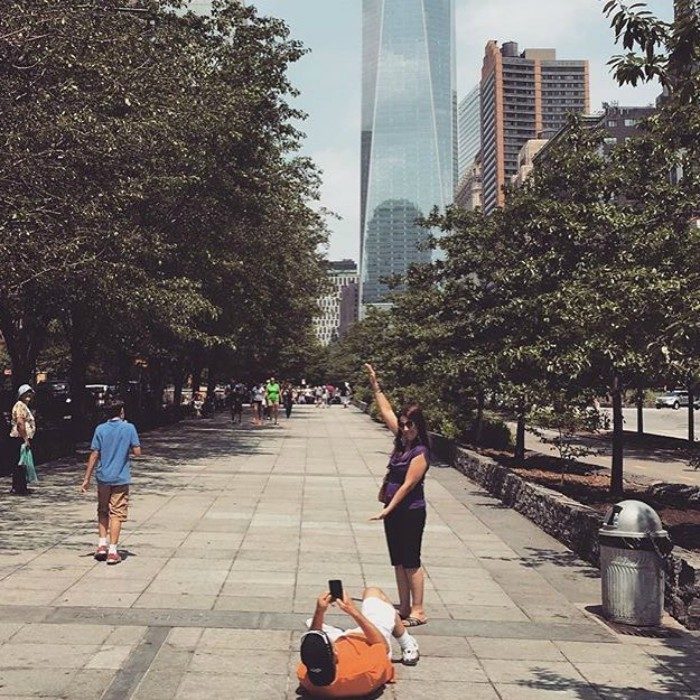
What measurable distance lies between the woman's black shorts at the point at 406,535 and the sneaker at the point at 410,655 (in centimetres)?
88

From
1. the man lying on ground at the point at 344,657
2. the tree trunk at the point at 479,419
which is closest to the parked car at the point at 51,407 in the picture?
the tree trunk at the point at 479,419

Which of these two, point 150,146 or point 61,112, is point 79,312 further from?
point 61,112

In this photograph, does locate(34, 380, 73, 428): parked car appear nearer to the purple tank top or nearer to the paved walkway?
the paved walkway

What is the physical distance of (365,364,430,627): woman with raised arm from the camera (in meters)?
6.18

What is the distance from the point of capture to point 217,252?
821 inches

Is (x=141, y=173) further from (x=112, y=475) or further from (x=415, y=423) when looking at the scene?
(x=415, y=423)

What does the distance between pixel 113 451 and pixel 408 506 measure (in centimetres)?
371

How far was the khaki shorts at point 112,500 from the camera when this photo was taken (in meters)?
8.44

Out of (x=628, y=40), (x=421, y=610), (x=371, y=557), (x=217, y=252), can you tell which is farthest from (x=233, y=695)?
(x=217, y=252)

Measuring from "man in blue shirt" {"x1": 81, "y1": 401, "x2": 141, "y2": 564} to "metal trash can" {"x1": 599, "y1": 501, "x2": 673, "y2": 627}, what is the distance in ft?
15.5

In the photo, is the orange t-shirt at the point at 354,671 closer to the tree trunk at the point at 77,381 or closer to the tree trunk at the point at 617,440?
the tree trunk at the point at 617,440

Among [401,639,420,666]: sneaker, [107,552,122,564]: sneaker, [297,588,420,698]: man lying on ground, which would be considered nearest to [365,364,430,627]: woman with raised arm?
[401,639,420,666]: sneaker

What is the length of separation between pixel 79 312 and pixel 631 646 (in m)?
15.3

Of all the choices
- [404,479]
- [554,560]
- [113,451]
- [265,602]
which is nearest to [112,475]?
[113,451]
